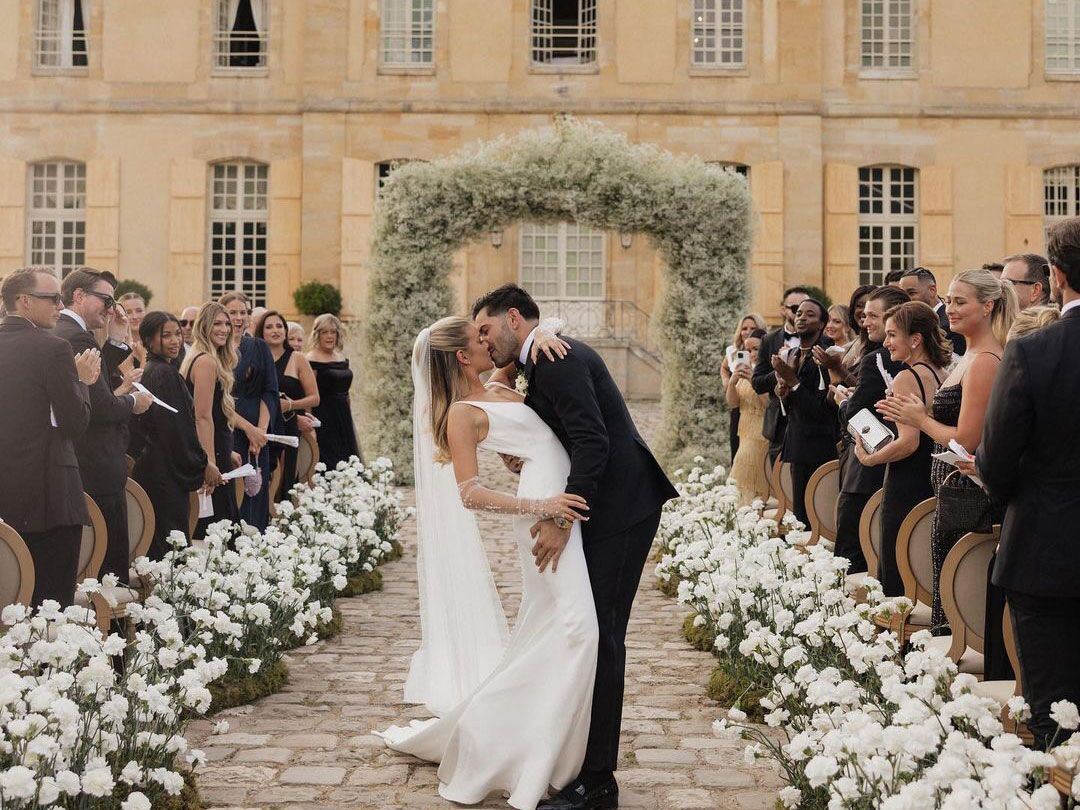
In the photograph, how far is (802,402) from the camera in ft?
27.5

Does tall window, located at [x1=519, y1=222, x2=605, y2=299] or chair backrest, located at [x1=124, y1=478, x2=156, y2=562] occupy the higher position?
tall window, located at [x1=519, y1=222, x2=605, y2=299]

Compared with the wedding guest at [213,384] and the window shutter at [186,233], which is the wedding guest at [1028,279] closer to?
the wedding guest at [213,384]

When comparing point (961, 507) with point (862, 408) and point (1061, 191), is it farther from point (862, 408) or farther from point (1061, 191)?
point (1061, 191)

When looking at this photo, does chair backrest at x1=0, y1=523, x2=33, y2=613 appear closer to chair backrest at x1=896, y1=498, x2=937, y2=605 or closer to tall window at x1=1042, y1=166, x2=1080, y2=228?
chair backrest at x1=896, y1=498, x2=937, y2=605

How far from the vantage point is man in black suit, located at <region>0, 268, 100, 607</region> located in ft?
17.3

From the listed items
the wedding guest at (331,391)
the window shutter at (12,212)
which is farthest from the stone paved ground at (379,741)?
the window shutter at (12,212)

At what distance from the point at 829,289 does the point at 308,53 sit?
421 inches

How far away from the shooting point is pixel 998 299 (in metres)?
5.19

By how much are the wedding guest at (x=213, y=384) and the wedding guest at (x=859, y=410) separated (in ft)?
10.9

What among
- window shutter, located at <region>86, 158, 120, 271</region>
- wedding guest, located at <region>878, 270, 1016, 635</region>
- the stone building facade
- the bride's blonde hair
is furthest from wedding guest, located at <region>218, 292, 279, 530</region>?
window shutter, located at <region>86, 158, 120, 271</region>

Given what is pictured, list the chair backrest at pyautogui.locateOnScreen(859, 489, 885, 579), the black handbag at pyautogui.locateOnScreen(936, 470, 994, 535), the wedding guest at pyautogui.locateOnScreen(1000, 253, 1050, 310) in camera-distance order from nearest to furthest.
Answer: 1. the black handbag at pyautogui.locateOnScreen(936, 470, 994, 535)
2. the chair backrest at pyautogui.locateOnScreen(859, 489, 885, 579)
3. the wedding guest at pyautogui.locateOnScreen(1000, 253, 1050, 310)

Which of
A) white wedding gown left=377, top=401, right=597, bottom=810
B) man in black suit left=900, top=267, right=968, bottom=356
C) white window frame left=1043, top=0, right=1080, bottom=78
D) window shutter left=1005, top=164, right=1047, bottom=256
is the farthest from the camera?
white window frame left=1043, top=0, right=1080, bottom=78

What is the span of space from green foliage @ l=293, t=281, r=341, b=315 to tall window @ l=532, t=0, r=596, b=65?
5.87 meters

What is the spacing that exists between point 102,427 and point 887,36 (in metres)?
22.7
